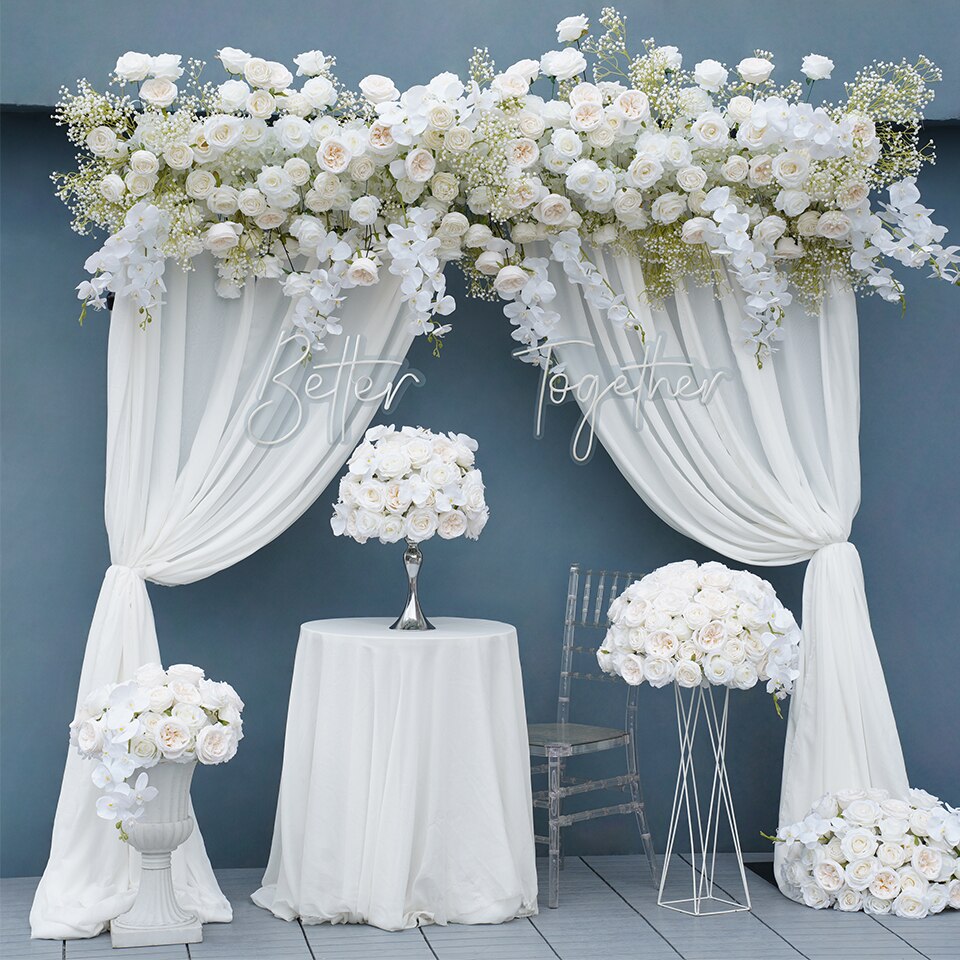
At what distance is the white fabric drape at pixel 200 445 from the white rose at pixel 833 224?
3.94 ft

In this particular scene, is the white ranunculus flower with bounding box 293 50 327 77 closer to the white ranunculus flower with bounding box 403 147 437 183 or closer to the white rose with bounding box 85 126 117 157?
the white ranunculus flower with bounding box 403 147 437 183

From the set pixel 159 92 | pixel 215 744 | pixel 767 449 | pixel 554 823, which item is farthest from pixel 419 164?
pixel 554 823

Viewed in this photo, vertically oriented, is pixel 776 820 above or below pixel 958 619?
below

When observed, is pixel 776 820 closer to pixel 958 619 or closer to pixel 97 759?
pixel 958 619

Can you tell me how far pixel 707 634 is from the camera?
3184 millimetres

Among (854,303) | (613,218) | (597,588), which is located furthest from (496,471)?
(854,303)

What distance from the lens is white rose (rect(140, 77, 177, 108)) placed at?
3.37m

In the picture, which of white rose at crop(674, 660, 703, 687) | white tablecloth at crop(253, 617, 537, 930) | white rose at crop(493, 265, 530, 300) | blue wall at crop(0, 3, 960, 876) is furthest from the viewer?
blue wall at crop(0, 3, 960, 876)

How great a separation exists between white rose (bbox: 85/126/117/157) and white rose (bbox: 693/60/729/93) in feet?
5.17

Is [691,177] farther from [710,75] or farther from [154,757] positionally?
[154,757]

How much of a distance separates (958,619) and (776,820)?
87 cm

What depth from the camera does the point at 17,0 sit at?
12.2 ft

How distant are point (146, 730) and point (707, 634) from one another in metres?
1.36

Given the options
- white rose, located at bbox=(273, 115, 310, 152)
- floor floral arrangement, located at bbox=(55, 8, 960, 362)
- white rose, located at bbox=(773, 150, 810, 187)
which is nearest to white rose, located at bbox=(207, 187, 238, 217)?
floor floral arrangement, located at bbox=(55, 8, 960, 362)
